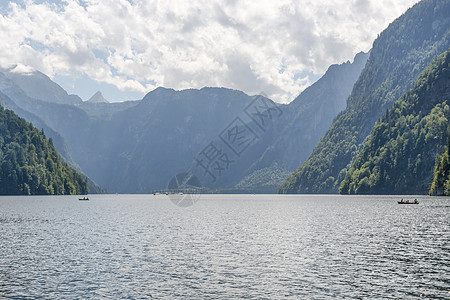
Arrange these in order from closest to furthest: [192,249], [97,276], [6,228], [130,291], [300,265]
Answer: [130,291] < [97,276] < [300,265] < [192,249] < [6,228]

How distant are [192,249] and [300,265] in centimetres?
1873

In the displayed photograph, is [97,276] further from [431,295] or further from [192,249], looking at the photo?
[431,295]

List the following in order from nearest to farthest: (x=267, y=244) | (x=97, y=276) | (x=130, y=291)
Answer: (x=130, y=291)
(x=97, y=276)
(x=267, y=244)

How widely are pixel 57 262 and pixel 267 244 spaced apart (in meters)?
30.5

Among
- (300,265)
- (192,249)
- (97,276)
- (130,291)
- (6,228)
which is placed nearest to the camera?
(130,291)

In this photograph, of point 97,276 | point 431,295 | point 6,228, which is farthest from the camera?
point 6,228

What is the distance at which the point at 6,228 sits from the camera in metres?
90.2

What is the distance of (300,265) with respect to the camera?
163 ft

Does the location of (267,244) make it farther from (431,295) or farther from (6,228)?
(6,228)

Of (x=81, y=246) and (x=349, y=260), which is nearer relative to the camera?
(x=349, y=260)

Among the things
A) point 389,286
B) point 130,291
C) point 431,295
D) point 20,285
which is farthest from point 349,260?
point 20,285

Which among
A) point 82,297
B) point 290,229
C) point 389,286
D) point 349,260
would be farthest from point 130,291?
point 290,229

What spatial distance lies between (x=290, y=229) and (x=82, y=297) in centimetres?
6140

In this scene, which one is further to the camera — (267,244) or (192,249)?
(267,244)
